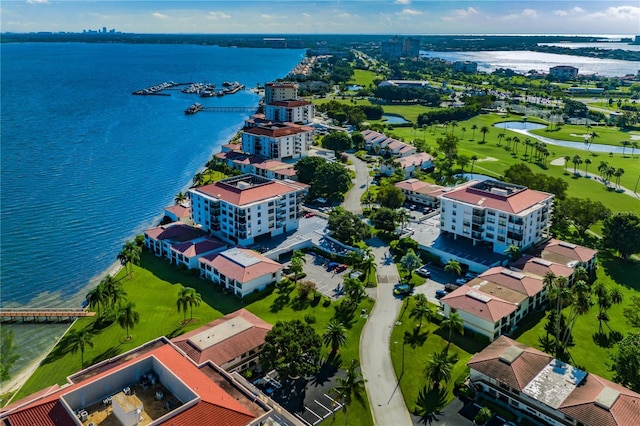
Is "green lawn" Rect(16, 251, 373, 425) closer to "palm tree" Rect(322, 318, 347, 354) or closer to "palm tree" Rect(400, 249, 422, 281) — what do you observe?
"palm tree" Rect(322, 318, 347, 354)

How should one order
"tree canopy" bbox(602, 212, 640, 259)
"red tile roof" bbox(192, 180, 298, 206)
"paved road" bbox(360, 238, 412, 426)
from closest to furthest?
"paved road" bbox(360, 238, 412, 426), "tree canopy" bbox(602, 212, 640, 259), "red tile roof" bbox(192, 180, 298, 206)

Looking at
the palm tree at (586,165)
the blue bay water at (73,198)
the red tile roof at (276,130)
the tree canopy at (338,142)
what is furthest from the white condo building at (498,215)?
the red tile roof at (276,130)

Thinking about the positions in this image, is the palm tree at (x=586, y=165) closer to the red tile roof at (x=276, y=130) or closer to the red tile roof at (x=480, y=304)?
the red tile roof at (x=276, y=130)

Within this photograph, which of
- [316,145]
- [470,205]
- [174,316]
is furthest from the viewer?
[316,145]

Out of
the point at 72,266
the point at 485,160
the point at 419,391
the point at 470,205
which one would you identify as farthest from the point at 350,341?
the point at 485,160

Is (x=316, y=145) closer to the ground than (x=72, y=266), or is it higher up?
higher up

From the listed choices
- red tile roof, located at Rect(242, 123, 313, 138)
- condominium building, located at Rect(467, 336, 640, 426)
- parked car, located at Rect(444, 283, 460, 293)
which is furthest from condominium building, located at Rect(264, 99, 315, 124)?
condominium building, located at Rect(467, 336, 640, 426)

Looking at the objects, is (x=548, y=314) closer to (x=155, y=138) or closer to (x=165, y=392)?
(x=165, y=392)
